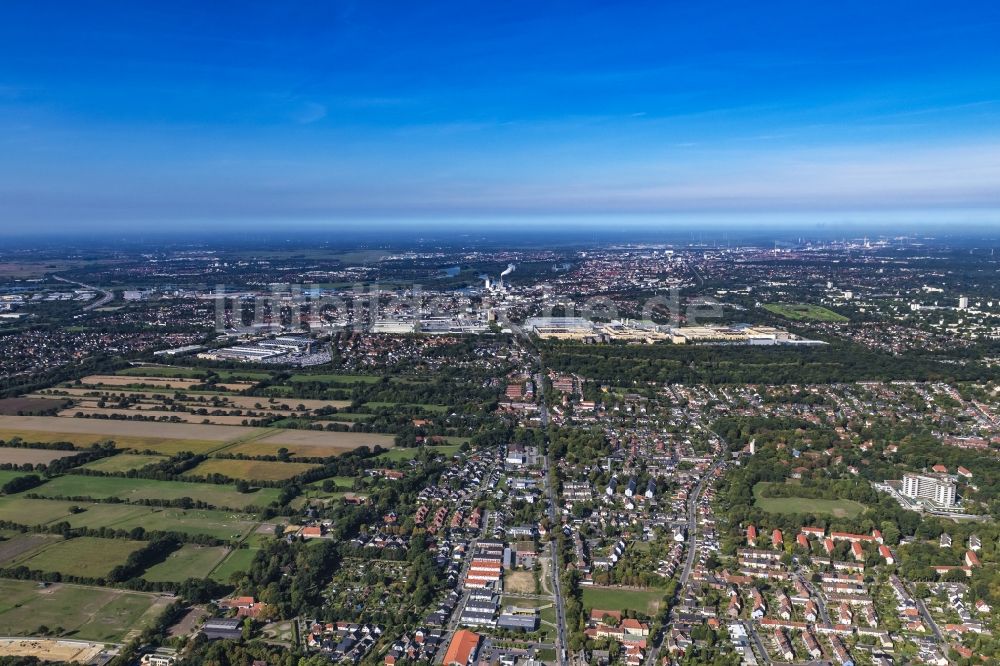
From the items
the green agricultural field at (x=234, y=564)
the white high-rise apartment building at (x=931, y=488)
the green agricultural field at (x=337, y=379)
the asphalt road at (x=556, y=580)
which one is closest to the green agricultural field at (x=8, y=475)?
the green agricultural field at (x=234, y=564)

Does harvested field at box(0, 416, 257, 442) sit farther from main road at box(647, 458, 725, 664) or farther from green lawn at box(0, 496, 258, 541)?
main road at box(647, 458, 725, 664)

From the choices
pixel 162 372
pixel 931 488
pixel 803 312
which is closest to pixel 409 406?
pixel 162 372

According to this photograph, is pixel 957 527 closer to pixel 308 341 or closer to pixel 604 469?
pixel 604 469

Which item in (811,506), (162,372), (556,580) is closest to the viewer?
(556,580)

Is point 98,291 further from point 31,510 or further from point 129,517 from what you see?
point 129,517

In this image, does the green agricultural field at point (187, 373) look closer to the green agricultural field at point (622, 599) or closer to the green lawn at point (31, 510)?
the green lawn at point (31, 510)

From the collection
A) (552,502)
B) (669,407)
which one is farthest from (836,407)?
(552,502)
